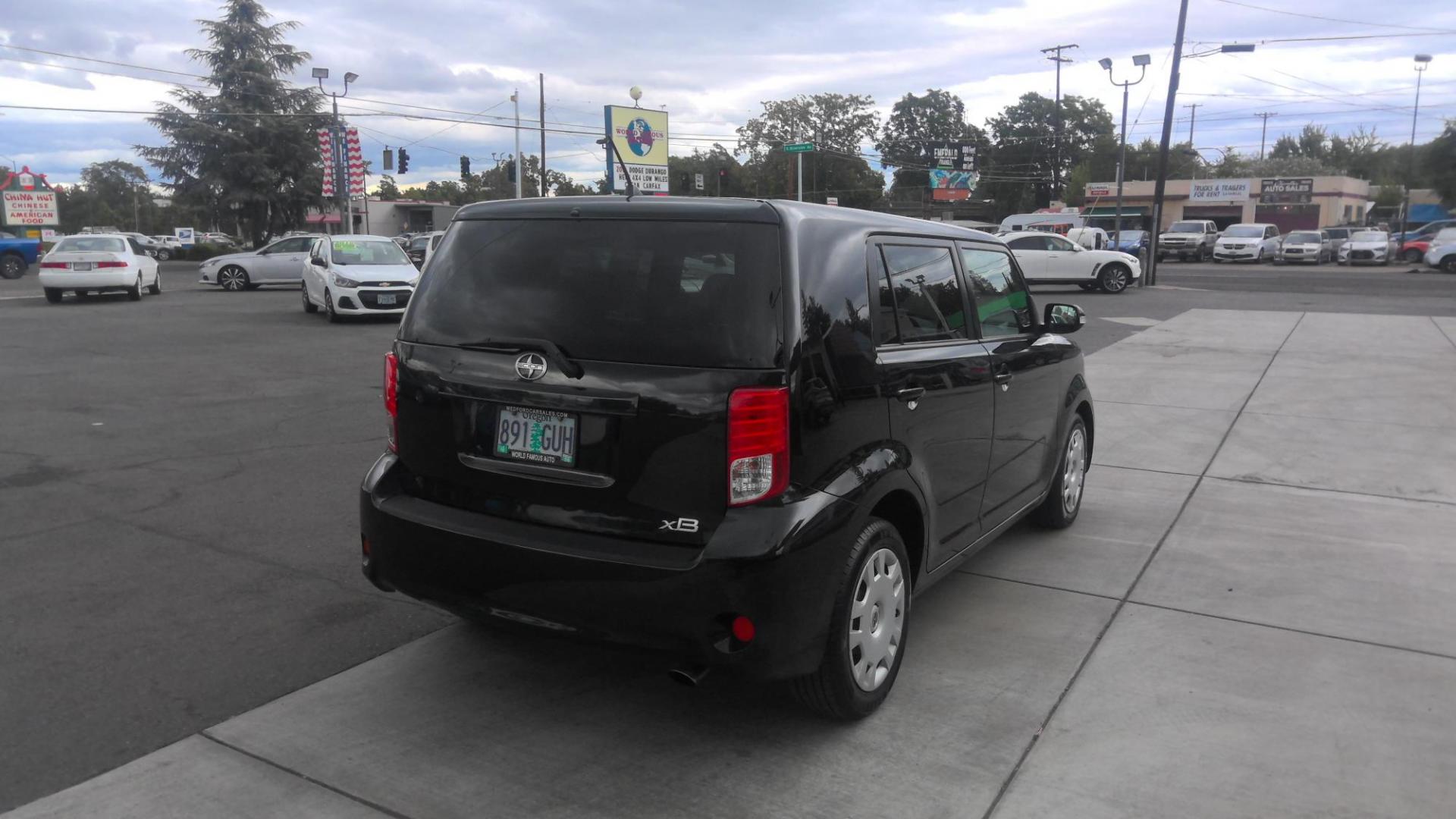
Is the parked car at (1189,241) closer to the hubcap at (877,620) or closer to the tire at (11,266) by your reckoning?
the tire at (11,266)

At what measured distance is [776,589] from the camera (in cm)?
315

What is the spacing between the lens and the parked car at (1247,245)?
45531 millimetres

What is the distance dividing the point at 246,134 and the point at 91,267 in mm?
30823

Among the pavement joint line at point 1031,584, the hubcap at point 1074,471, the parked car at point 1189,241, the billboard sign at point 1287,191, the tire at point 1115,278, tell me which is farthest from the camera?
the billboard sign at point 1287,191

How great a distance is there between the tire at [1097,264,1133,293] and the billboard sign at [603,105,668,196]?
19.9 m

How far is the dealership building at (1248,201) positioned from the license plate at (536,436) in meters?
69.7

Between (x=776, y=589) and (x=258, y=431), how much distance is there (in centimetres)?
660

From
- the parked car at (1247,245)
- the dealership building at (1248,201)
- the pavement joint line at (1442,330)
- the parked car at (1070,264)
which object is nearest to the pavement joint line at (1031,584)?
the pavement joint line at (1442,330)

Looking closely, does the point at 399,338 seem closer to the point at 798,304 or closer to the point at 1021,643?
the point at 798,304

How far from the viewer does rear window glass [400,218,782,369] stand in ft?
10.7

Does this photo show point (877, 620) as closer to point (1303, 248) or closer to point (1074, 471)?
point (1074, 471)

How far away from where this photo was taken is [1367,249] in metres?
42.9

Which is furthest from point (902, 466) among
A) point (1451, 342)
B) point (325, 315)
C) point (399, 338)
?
point (325, 315)

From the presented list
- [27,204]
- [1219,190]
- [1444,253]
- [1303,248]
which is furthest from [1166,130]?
[27,204]
